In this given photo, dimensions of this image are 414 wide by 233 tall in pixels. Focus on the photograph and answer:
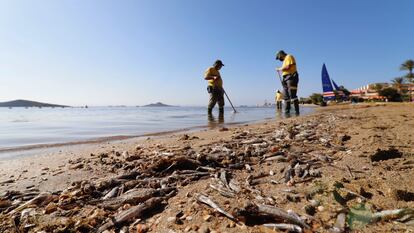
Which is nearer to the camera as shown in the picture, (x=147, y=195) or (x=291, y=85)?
(x=147, y=195)

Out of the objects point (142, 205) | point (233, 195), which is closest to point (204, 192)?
point (233, 195)

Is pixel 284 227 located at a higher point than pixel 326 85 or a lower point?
lower

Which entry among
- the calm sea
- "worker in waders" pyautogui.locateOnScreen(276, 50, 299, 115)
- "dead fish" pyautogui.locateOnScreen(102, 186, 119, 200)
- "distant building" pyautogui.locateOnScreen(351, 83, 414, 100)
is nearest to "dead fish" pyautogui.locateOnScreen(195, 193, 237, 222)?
"dead fish" pyautogui.locateOnScreen(102, 186, 119, 200)

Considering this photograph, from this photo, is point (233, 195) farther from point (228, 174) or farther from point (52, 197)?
point (52, 197)

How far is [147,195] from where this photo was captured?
2.08 m

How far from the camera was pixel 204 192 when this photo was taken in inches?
80.7

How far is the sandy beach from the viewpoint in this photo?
5.20ft

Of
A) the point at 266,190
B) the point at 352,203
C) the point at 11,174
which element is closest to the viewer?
the point at 352,203

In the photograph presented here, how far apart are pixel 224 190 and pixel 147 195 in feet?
2.12

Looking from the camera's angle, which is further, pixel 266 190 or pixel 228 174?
pixel 228 174

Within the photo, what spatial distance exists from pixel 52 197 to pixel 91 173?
0.71 m

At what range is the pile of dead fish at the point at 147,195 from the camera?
170cm

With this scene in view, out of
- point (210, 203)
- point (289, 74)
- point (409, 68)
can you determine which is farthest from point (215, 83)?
point (409, 68)

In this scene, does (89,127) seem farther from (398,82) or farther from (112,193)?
(398,82)
